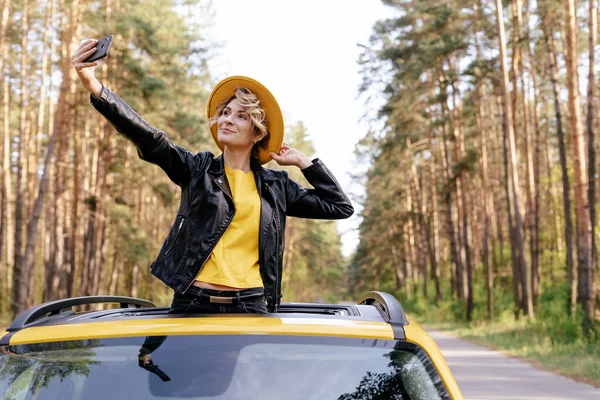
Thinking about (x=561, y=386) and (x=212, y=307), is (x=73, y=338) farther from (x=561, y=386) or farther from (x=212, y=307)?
(x=561, y=386)

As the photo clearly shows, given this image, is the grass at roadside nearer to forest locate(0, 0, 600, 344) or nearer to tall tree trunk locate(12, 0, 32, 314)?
forest locate(0, 0, 600, 344)

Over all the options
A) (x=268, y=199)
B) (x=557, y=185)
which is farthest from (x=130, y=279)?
(x=268, y=199)

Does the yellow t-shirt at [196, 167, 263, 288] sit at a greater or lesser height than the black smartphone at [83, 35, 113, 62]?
lesser

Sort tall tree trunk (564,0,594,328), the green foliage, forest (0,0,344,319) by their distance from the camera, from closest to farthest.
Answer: tall tree trunk (564,0,594,328) < forest (0,0,344,319) < the green foliage

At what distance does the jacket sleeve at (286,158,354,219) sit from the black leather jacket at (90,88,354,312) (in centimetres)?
11

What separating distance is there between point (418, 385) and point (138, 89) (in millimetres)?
28933

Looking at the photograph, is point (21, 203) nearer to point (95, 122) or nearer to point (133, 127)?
point (95, 122)

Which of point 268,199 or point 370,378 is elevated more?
point 268,199

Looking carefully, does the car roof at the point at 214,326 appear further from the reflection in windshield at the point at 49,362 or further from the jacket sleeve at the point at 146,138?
the jacket sleeve at the point at 146,138

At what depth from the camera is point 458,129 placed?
1452 inches

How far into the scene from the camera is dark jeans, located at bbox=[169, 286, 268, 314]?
371 cm

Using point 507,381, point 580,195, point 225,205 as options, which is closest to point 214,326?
point 225,205

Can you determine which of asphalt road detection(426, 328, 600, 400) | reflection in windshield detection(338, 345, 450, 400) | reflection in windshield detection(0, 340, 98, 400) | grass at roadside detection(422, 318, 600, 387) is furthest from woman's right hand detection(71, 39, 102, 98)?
grass at roadside detection(422, 318, 600, 387)

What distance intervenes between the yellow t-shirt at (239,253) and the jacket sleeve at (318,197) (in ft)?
1.34
